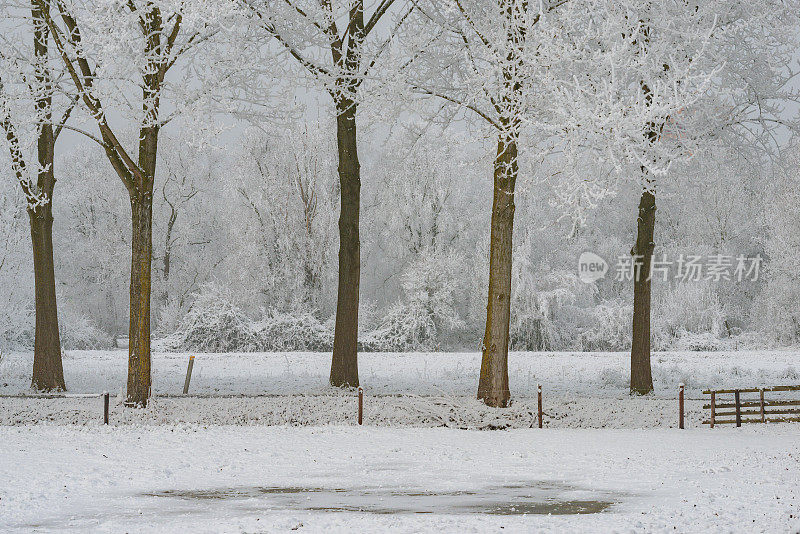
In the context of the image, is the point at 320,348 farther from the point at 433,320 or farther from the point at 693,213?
the point at 693,213

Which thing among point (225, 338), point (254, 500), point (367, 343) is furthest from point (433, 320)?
point (254, 500)

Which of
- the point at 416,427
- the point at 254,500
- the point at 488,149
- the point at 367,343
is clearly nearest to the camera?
the point at 254,500

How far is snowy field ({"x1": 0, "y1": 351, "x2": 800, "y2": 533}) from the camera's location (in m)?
8.71

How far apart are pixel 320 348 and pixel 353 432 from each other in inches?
895

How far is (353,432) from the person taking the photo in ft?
52.4

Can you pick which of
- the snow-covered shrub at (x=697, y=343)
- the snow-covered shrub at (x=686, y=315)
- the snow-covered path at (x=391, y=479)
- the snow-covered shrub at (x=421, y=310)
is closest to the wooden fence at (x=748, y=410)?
the snow-covered path at (x=391, y=479)

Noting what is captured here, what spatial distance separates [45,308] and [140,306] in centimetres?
542

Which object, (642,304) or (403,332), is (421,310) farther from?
(642,304)

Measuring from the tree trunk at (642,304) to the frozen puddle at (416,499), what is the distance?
40.6 feet

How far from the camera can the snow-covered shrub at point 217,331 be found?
124 ft

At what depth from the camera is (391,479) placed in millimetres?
11500

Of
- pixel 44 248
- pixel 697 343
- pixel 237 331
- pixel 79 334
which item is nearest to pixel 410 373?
pixel 44 248

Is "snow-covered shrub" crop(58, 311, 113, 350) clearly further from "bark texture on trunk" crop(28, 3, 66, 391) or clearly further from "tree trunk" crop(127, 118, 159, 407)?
"tree trunk" crop(127, 118, 159, 407)

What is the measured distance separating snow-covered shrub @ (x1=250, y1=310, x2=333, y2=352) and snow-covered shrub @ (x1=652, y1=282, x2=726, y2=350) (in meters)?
16.5
